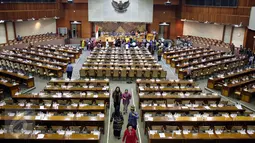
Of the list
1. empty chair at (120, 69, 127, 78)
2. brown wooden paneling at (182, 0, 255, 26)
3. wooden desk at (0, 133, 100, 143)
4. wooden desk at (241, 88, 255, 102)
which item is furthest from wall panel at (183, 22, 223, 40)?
wooden desk at (0, 133, 100, 143)

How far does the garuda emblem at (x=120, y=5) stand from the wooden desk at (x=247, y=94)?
21428mm

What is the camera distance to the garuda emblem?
3278cm

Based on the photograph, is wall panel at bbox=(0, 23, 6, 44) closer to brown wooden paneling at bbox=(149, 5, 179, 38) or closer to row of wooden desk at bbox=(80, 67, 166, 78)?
row of wooden desk at bbox=(80, 67, 166, 78)

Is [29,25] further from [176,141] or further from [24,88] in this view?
[176,141]

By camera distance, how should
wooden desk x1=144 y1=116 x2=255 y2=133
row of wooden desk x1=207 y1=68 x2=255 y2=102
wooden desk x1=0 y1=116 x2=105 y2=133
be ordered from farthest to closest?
row of wooden desk x1=207 y1=68 x2=255 y2=102 → wooden desk x1=144 y1=116 x2=255 y2=133 → wooden desk x1=0 y1=116 x2=105 y2=133

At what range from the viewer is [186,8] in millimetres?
33781

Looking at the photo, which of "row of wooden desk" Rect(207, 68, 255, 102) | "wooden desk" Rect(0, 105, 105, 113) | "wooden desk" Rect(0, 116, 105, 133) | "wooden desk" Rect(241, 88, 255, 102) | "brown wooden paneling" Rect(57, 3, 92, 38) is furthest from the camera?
"brown wooden paneling" Rect(57, 3, 92, 38)

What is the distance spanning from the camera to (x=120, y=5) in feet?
108

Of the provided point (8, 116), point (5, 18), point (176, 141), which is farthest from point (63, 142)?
point (5, 18)

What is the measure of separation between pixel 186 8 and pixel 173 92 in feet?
73.8

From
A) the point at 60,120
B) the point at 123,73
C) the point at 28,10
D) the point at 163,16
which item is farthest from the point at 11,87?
the point at 163,16

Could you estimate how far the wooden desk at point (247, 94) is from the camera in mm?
15041

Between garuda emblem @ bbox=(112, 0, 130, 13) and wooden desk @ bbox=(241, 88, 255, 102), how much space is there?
2143 cm

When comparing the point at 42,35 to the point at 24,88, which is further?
the point at 42,35
